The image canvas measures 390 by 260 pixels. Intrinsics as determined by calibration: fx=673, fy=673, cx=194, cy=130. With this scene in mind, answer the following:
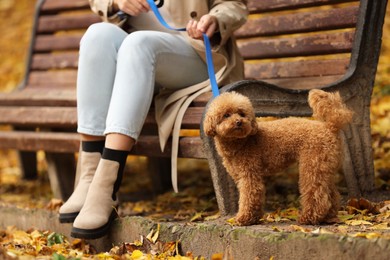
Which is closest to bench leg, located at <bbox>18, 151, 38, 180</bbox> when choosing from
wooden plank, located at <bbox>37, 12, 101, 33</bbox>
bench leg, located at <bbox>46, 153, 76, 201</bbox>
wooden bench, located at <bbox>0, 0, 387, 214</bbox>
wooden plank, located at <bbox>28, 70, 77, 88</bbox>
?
wooden plank, located at <bbox>28, 70, 77, 88</bbox>

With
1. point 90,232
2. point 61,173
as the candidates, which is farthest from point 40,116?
point 90,232

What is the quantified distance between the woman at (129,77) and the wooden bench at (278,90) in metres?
0.20

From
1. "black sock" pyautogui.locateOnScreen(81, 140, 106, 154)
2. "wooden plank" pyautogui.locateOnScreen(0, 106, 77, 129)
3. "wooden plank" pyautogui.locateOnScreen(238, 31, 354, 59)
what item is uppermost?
"wooden plank" pyautogui.locateOnScreen(238, 31, 354, 59)

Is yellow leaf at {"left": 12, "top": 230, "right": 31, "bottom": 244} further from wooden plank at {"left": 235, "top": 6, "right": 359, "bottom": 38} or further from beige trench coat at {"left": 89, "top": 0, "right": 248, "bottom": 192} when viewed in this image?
wooden plank at {"left": 235, "top": 6, "right": 359, "bottom": 38}

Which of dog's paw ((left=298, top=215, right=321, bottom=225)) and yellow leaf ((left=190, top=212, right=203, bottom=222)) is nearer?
dog's paw ((left=298, top=215, right=321, bottom=225))

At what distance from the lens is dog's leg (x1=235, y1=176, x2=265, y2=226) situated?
2.73 m

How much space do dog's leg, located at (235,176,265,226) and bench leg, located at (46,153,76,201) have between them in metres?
1.80

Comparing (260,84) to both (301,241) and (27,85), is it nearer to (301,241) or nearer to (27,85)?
(301,241)

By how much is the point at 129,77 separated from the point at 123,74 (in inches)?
1.3

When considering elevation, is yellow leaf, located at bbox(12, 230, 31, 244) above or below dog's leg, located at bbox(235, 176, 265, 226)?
below

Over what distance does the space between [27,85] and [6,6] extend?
5.11 metres

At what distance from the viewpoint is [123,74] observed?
3.00 m

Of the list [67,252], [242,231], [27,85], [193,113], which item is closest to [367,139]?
[193,113]

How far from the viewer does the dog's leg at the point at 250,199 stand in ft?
8.96
